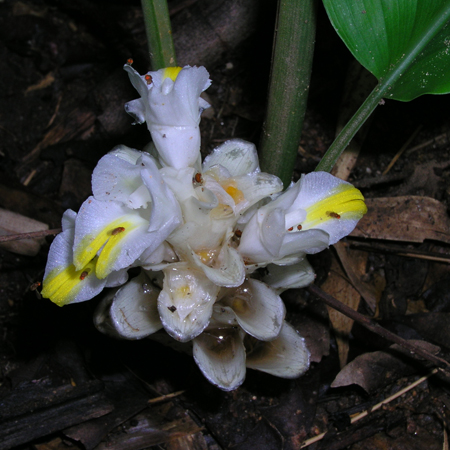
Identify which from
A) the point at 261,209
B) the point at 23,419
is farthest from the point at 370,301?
the point at 23,419

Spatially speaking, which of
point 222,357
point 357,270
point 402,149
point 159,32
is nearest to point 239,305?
point 222,357

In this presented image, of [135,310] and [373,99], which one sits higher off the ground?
[373,99]

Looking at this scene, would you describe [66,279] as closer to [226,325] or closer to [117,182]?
[117,182]

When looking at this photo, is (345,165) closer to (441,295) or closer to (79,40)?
(441,295)

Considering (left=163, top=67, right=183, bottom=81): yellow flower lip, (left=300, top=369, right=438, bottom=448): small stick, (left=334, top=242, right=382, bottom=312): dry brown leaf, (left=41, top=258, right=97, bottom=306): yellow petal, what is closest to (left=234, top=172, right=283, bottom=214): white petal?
(left=163, top=67, right=183, bottom=81): yellow flower lip

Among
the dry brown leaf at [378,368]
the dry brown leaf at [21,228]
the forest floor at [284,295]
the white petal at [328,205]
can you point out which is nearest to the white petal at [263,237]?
the white petal at [328,205]

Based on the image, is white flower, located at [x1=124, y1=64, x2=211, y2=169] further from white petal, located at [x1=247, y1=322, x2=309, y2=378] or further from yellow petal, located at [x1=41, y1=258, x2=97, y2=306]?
white petal, located at [x1=247, y1=322, x2=309, y2=378]
